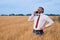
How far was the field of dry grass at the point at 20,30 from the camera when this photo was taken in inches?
76.9

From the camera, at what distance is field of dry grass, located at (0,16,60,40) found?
1953mm

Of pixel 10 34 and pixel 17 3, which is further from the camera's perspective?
pixel 17 3

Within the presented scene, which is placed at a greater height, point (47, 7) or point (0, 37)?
point (47, 7)

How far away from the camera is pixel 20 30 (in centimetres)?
210

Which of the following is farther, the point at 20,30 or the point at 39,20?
the point at 20,30

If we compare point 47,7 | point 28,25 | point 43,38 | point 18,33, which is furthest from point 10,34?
point 47,7

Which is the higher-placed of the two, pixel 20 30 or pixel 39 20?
pixel 39 20

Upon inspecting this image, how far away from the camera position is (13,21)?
2.22 metres

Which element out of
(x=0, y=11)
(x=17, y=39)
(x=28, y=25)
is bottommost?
(x=17, y=39)

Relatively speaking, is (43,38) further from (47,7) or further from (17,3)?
(17,3)

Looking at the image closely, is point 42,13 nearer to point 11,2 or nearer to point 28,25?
point 28,25

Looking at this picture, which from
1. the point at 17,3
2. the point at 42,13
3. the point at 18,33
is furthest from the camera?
the point at 17,3

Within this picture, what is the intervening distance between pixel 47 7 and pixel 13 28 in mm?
475

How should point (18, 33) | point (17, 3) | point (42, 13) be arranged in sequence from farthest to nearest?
1. point (17, 3)
2. point (18, 33)
3. point (42, 13)
